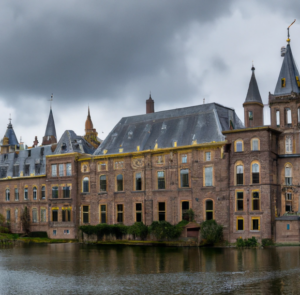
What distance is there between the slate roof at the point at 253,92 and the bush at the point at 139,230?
816 inches

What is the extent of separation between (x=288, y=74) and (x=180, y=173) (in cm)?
1815

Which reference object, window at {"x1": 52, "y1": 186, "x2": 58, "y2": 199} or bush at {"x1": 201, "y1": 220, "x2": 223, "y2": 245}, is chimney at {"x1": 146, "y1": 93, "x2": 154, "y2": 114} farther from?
bush at {"x1": 201, "y1": 220, "x2": 223, "y2": 245}

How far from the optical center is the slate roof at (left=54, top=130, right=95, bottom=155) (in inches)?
2867

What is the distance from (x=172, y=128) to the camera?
65.8 meters

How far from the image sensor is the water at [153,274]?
1068 inches

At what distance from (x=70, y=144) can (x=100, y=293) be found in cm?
4807

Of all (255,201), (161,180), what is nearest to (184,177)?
(161,180)

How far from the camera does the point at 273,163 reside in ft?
186

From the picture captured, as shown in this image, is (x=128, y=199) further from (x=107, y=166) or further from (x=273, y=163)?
(x=273, y=163)

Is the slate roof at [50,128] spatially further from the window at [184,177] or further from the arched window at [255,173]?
the arched window at [255,173]

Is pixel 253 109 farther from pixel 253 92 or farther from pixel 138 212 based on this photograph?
pixel 138 212

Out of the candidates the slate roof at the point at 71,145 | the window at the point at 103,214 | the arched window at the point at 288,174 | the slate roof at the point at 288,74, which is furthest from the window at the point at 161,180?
the slate roof at the point at 288,74

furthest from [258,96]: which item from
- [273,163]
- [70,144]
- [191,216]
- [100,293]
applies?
[100,293]

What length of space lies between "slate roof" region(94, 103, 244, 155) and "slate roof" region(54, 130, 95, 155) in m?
3.31
